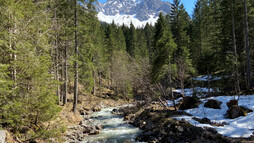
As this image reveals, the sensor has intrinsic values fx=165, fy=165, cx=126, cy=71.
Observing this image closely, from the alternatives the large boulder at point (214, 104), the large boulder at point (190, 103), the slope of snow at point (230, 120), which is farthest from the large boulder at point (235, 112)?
the large boulder at point (190, 103)

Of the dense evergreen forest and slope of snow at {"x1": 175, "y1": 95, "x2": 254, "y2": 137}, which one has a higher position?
the dense evergreen forest

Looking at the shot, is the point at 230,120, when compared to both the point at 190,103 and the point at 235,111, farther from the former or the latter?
the point at 190,103

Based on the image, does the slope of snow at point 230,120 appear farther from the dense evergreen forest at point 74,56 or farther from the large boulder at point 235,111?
the dense evergreen forest at point 74,56

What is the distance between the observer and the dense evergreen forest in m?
8.05

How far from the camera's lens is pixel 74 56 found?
16.1 m

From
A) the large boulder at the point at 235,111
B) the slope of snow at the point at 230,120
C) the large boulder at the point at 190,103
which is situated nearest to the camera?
the slope of snow at the point at 230,120

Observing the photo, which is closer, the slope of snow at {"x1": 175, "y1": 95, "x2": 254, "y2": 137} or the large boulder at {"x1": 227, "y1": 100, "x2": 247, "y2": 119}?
the slope of snow at {"x1": 175, "y1": 95, "x2": 254, "y2": 137}

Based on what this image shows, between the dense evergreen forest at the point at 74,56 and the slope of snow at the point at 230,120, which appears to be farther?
the slope of snow at the point at 230,120

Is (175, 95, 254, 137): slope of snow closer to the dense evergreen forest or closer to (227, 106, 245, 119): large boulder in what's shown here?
(227, 106, 245, 119): large boulder

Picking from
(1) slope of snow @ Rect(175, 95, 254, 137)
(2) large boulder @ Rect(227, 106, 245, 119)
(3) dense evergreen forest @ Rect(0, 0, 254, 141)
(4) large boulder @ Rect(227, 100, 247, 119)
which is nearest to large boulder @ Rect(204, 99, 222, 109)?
(1) slope of snow @ Rect(175, 95, 254, 137)

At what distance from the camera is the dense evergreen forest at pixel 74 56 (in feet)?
26.4

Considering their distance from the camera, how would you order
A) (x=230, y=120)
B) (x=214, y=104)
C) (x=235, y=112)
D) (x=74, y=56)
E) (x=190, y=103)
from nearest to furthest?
(x=230, y=120) → (x=235, y=112) → (x=214, y=104) → (x=190, y=103) → (x=74, y=56)

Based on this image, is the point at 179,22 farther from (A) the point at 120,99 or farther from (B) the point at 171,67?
(A) the point at 120,99

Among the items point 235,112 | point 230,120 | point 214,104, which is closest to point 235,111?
point 235,112
